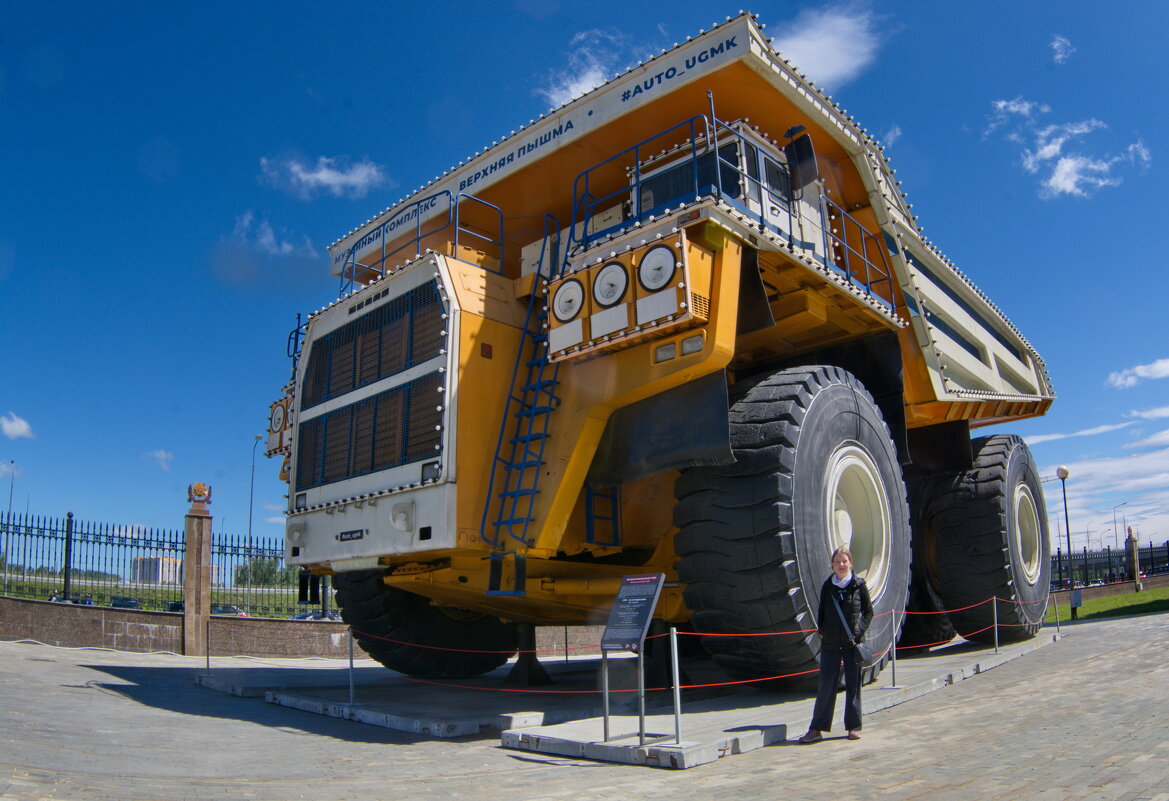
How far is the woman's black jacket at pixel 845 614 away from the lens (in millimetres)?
6316

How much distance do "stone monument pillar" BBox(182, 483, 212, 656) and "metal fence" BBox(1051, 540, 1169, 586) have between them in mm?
25970

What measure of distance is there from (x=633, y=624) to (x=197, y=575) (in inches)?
471

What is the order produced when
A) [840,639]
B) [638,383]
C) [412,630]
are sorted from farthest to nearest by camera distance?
1. [412,630]
2. [638,383]
3. [840,639]

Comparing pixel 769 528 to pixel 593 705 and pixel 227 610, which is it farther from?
pixel 227 610

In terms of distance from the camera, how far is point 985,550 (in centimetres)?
1170


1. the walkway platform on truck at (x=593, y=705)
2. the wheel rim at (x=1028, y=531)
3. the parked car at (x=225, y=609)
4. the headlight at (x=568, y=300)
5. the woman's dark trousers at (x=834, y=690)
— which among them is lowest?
the walkway platform on truck at (x=593, y=705)

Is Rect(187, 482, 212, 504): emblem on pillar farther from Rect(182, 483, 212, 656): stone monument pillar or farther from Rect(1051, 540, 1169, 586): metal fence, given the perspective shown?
Rect(1051, 540, 1169, 586): metal fence

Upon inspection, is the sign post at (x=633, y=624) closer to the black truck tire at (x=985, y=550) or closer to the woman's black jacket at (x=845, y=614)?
the woman's black jacket at (x=845, y=614)

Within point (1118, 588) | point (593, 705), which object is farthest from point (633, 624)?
point (1118, 588)

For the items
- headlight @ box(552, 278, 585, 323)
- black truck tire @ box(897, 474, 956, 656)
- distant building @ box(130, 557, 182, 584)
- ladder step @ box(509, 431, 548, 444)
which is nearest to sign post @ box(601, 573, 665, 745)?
ladder step @ box(509, 431, 548, 444)

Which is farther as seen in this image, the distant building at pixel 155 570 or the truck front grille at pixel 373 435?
the distant building at pixel 155 570

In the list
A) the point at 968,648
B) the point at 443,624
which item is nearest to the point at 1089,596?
the point at 968,648

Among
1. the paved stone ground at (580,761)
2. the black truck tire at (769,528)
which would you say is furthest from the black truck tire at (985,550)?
the black truck tire at (769,528)

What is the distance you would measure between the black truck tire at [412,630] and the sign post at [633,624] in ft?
13.7
